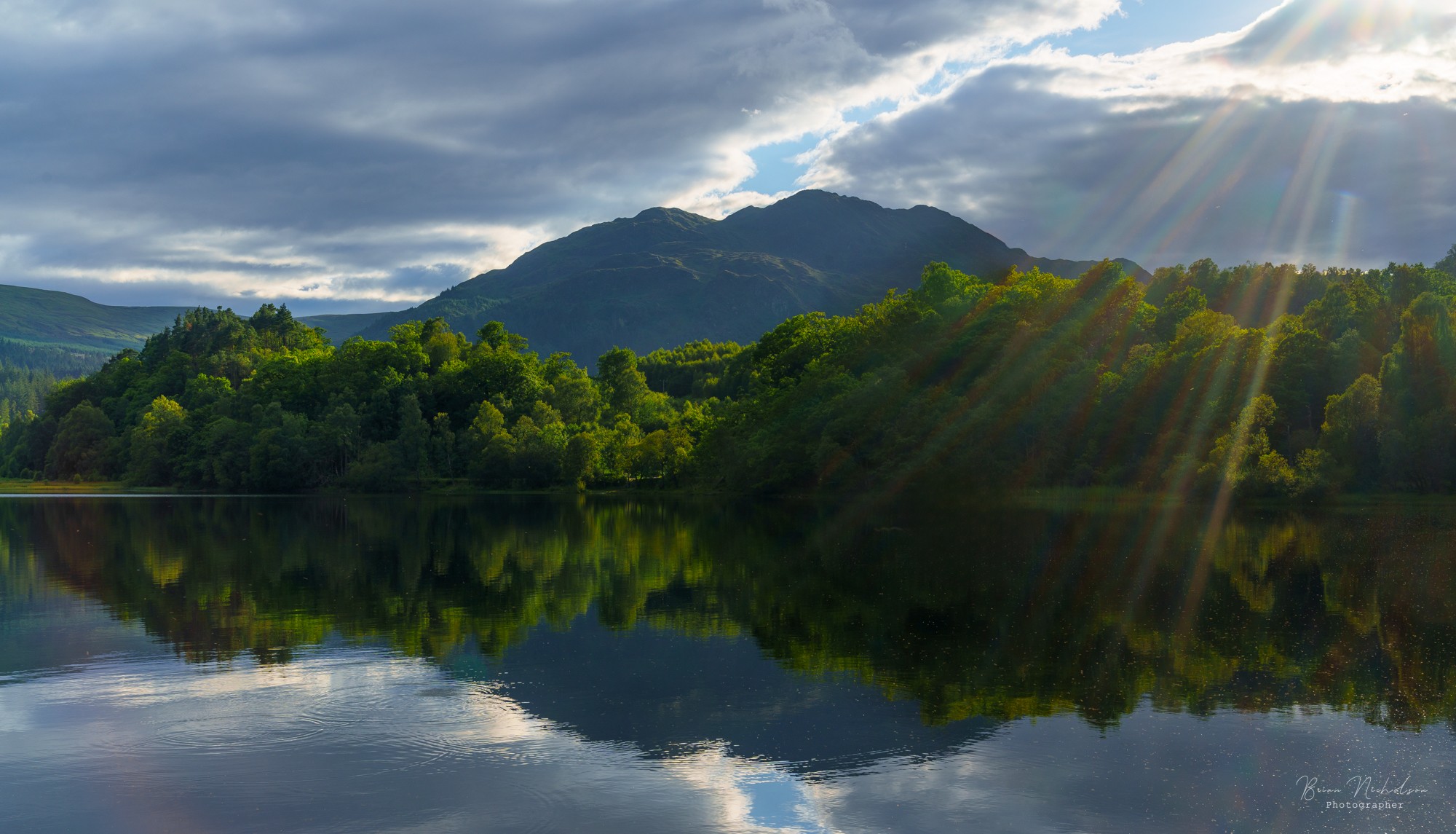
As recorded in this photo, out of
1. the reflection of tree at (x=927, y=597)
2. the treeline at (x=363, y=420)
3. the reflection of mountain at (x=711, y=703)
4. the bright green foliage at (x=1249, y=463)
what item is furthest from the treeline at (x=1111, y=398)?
the reflection of mountain at (x=711, y=703)

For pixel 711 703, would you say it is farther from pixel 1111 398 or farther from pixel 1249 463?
pixel 1111 398

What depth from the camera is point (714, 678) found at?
18.2m

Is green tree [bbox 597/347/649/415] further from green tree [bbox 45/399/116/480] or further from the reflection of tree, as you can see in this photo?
the reflection of tree

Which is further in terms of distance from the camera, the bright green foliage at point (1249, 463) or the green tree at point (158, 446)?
the green tree at point (158, 446)

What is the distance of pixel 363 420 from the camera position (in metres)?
122

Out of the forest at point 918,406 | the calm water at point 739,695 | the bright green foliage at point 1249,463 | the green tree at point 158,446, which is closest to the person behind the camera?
the calm water at point 739,695

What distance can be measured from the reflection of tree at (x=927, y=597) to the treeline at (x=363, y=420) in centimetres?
5879

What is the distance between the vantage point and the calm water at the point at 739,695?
1198 cm

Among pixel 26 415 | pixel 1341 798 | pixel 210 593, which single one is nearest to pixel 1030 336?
pixel 210 593

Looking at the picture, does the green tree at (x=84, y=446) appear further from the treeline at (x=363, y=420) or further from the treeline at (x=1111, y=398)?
the treeline at (x=1111, y=398)

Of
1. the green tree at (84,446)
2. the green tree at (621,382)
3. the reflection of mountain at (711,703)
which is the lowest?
the green tree at (84,446)

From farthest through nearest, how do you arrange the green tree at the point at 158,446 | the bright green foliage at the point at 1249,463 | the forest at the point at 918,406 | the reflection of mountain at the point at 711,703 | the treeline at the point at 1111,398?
the green tree at the point at 158,446
the forest at the point at 918,406
the treeline at the point at 1111,398
the bright green foliage at the point at 1249,463
the reflection of mountain at the point at 711,703

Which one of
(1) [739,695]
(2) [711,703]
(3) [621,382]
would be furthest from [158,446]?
(2) [711,703]

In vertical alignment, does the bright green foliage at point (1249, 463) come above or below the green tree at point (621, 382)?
below
